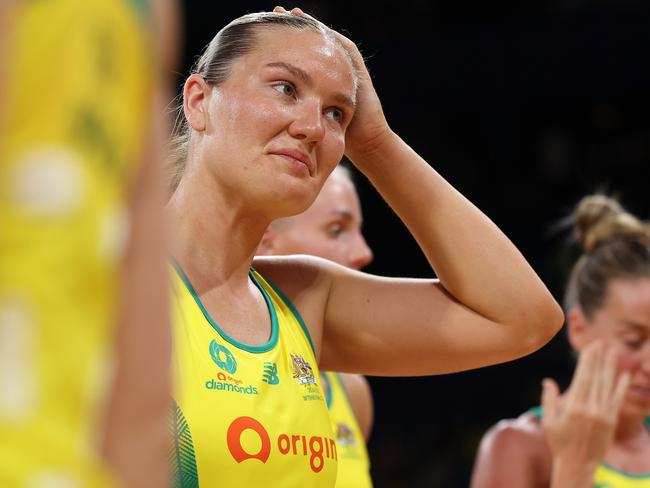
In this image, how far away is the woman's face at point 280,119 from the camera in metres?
1.83

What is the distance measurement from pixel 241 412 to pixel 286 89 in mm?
537

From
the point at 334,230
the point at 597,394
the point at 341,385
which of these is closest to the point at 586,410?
the point at 597,394

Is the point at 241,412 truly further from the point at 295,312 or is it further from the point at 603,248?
the point at 603,248

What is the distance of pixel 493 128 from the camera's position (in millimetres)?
6711

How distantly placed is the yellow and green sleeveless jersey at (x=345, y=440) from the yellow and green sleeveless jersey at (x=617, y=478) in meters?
0.57

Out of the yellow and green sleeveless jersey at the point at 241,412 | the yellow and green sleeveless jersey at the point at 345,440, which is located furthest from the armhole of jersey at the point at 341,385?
the yellow and green sleeveless jersey at the point at 241,412

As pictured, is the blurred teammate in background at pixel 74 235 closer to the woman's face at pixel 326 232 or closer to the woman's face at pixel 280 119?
the woman's face at pixel 280 119

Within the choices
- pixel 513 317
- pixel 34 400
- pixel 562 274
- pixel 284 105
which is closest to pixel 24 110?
pixel 34 400

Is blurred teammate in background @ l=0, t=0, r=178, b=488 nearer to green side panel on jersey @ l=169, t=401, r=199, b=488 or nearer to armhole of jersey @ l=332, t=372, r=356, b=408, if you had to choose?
green side panel on jersey @ l=169, t=401, r=199, b=488

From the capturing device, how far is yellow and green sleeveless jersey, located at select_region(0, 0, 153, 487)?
0.73 m

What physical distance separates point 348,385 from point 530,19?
3.47 metres

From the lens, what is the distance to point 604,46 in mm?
6113

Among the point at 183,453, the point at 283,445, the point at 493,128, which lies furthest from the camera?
the point at 493,128

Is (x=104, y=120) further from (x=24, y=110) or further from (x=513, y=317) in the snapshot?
(x=513, y=317)
